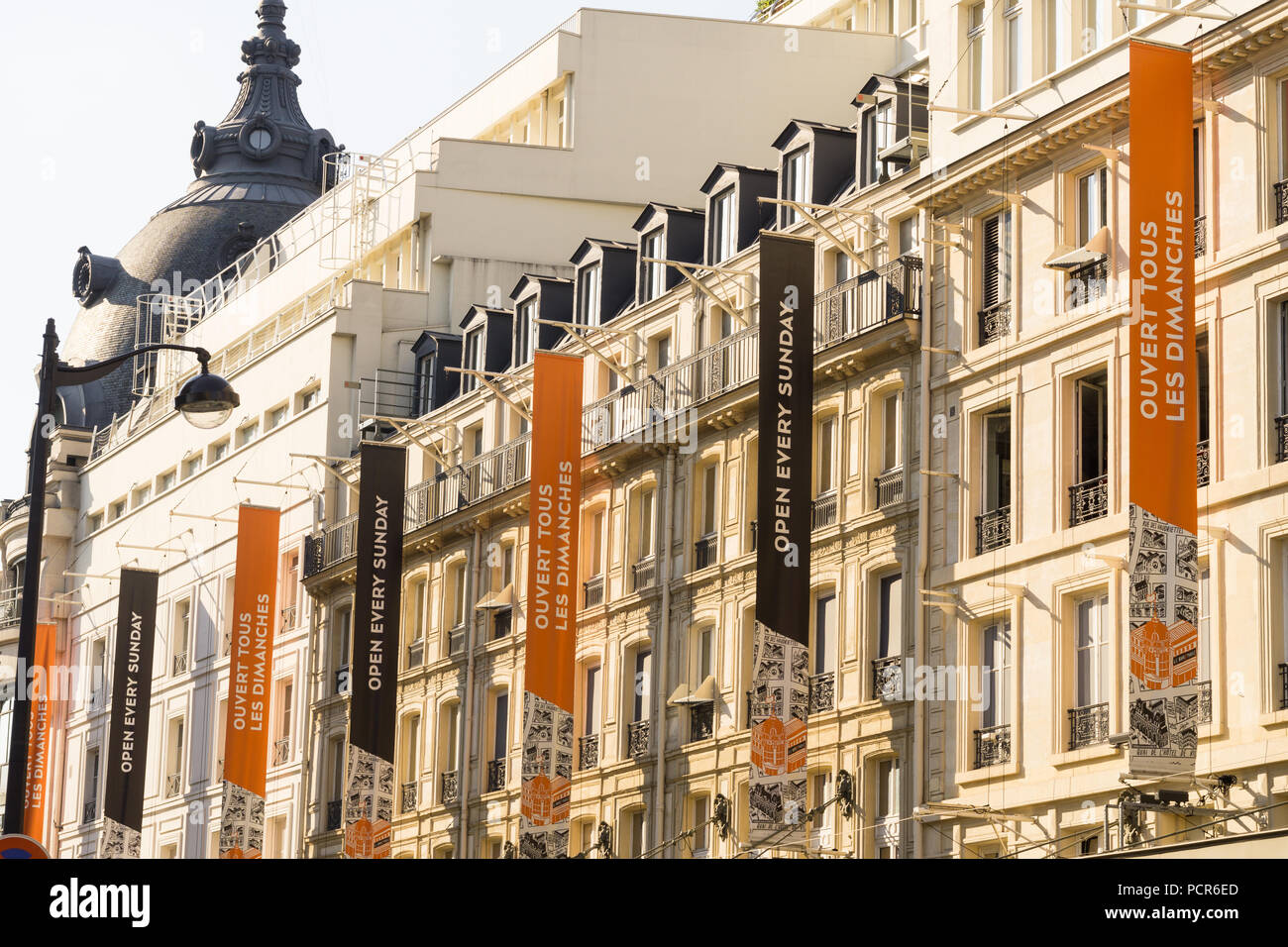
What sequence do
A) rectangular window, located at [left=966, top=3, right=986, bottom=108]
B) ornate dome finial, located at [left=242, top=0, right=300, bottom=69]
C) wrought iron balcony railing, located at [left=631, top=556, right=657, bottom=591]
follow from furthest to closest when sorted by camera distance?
ornate dome finial, located at [left=242, top=0, right=300, bottom=69]
wrought iron balcony railing, located at [left=631, top=556, right=657, bottom=591]
rectangular window, located at [left=966, top=3, right=986, bottom=108]

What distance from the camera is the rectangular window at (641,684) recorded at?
44.8 meters

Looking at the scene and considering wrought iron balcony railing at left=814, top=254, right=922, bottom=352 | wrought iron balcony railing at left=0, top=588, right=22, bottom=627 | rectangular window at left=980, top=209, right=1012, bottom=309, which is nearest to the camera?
rectangular window at left=980, top=209, right=1012, bottom=309

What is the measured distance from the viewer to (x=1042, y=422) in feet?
115

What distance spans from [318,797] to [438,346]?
11375 mm

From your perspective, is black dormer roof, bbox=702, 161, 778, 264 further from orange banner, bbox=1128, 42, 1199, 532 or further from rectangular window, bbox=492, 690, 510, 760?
orange banner, bbox=1128, 42, 1199, 532

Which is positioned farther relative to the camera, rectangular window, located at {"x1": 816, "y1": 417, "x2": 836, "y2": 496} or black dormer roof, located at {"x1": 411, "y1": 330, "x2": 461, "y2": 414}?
black dormer roof, located at {"x1": 411, "y1": 330, "x2": 461, "y2": 414}

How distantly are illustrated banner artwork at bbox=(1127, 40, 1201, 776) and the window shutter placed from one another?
7.47 meters

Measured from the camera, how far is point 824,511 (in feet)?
132

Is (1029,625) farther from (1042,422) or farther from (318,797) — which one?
(318,797)

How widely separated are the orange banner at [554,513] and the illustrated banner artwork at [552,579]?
0.05 ft

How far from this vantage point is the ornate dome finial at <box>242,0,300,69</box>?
106 meters

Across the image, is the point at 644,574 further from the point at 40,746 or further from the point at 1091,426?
the point at 40,746

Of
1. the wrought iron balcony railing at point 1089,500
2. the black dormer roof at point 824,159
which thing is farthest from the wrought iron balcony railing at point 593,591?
the wrought iron balcony railing at point 1089,500

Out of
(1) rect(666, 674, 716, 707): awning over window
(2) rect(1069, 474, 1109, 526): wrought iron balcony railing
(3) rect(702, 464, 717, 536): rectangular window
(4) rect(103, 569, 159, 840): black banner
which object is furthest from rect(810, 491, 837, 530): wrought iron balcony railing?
(4) rect(103, 569, 159, 840): black banner
